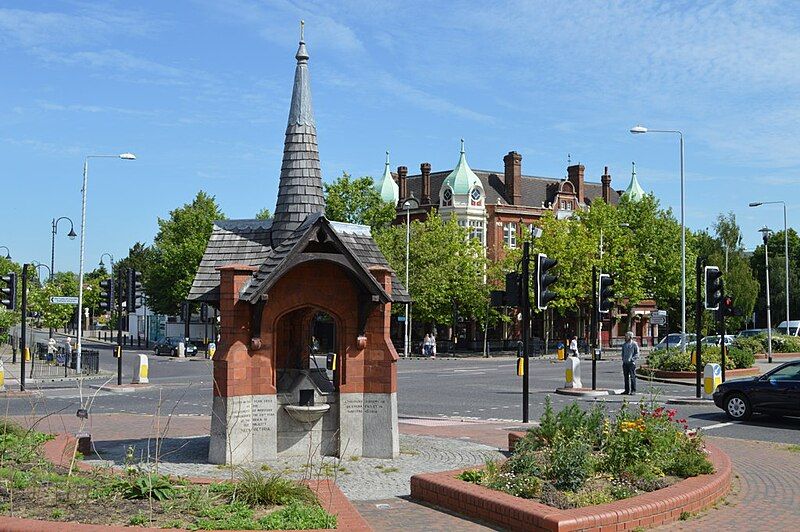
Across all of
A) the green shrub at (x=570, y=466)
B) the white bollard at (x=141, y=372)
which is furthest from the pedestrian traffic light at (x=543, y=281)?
the white bollard at (x=141, y=372)

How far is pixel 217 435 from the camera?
521 inches

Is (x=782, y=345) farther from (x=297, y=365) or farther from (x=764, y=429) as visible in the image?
(x=297, y=365)

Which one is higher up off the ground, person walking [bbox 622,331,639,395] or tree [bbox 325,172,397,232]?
tree [bbox 325,172,397,232]

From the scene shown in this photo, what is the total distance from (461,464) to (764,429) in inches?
352

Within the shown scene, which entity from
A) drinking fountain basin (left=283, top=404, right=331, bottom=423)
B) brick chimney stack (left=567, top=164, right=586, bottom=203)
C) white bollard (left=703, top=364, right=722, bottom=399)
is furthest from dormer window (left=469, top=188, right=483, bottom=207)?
drinking fountain basin (left=283, top=404, right=331, bottom=423)

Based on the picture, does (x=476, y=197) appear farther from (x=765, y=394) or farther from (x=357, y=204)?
(x=765, y=394)

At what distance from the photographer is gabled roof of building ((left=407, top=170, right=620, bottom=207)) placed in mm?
83456

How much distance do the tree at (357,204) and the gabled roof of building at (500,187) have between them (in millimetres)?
13076

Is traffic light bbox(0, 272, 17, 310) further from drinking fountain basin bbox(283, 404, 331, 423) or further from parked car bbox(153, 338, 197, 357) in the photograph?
parked car bbox(153, 338, 197, 357)

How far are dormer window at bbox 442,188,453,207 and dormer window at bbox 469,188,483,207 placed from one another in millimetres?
1753

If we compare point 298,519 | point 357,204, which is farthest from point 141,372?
point 357,204

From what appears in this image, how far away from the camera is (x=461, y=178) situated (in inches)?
3091

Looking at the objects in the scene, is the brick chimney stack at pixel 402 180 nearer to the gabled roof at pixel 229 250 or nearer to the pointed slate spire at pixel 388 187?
the pointed slate spire at pixel 388 187

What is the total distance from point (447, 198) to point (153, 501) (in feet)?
233
